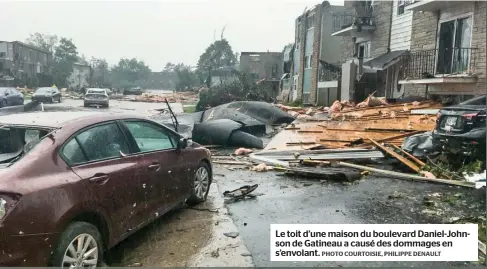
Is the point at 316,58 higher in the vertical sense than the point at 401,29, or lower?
lower

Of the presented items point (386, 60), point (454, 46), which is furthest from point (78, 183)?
point (386, 60)

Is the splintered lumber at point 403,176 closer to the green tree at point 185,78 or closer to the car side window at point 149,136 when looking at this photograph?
the car side window at point 149,136

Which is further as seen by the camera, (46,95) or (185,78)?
(185,78)

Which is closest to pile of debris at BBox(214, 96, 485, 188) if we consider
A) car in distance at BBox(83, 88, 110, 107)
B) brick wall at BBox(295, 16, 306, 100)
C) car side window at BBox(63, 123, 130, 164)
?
car side window at BBox(63, 123, 130, 164)

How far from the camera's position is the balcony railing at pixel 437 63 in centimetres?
1206

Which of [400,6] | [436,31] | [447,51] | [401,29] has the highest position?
A: [400,6]

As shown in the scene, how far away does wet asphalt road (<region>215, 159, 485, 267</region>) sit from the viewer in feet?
13.9

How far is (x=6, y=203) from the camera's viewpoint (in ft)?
8.27

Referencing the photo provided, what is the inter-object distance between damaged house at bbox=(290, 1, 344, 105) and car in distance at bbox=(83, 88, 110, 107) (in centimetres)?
1272

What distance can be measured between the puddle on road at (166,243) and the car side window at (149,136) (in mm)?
897

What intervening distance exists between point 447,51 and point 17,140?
13441 mm

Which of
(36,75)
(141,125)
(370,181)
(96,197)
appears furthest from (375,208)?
(36,75)

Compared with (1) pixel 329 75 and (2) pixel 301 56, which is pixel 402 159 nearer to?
(1) pixel 329 75

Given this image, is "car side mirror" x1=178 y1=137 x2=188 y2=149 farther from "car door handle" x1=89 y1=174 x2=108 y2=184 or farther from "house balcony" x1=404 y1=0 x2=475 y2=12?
"house balcony" x1=404 y1=0 x2=475 y2=12
